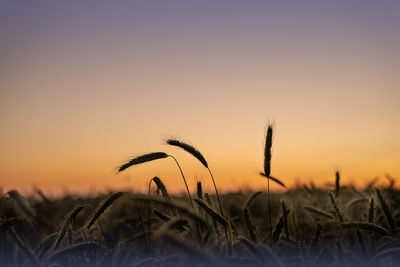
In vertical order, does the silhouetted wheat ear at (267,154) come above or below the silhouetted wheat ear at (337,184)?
above

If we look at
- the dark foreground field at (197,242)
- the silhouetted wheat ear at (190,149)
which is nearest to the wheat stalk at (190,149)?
the silhouetted wheat ear at (190,149)

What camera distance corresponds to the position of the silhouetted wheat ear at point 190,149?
10.7 feet

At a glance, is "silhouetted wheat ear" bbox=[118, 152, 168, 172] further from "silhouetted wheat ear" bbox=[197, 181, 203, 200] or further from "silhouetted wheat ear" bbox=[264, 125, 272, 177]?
"silhouetted wheat ear" bbox=[264, 125, 272, 177]

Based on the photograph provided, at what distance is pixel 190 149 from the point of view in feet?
10.8

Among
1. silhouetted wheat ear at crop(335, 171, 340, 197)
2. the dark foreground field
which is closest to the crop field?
the dark foreground field

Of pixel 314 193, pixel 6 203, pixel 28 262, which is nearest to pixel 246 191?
pixel 314 193

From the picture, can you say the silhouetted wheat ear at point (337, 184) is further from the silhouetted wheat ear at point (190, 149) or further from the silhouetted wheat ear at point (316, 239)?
the silhouetted wheat ear at point (190, 149)

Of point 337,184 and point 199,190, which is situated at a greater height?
point 199,190

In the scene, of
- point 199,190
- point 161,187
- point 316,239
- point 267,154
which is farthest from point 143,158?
point 316,239

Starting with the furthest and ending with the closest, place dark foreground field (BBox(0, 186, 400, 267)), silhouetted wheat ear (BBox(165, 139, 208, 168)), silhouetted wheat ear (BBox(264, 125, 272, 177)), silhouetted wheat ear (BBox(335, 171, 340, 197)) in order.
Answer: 1. silhouetted wheat ear (BBox(335, 171, 340, 197))
2. silhouetted wheat ear (BBox(264, 125, 272, 177))
3. silhouetted wheat ear (BBox(165, 139, 208, 168))
4. dark foreground field (BBox(0, 186, 400, 267))

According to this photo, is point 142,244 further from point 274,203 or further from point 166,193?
point 274,203

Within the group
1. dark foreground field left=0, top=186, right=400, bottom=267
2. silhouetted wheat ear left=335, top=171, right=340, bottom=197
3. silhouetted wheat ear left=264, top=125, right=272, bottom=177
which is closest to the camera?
dark foreground field left=0, top=186, right=400, bottom=267

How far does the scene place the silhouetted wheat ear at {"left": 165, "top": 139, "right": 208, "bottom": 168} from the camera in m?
3.26

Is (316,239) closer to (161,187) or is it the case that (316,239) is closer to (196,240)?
(196,240)
